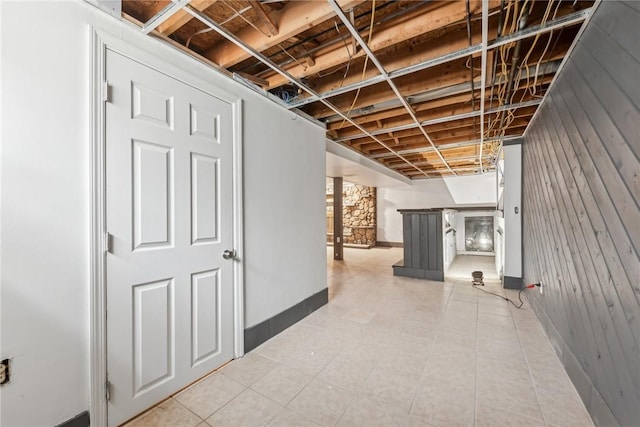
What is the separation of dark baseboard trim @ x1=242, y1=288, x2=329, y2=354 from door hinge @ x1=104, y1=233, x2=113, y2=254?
49.1 inches

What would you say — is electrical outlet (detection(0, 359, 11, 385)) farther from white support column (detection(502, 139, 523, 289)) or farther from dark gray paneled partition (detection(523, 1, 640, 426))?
white support column (detection(502, 139, 523, 289))

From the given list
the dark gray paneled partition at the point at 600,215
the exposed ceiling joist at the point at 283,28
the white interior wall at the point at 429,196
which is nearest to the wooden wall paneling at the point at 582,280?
the dark gray paneled partition at the point at 600,215

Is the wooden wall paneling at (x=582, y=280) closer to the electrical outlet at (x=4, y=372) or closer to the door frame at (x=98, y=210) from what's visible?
the door frame at (x=98, y=210)

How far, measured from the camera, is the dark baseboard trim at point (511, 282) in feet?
12.2

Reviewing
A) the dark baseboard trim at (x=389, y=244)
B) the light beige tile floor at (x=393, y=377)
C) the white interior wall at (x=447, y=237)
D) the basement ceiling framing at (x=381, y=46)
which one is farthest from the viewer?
the dark baseboard trim at (x=389, y=244)

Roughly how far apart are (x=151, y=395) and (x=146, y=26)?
2.30 metres

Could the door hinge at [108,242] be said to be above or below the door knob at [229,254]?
above

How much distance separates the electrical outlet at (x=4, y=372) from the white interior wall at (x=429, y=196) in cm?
789

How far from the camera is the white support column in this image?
368 cm

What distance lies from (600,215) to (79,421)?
9.97 feet

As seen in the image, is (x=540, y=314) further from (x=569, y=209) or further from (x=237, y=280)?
(x=237, y=280)

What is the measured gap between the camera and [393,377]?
1.81 m

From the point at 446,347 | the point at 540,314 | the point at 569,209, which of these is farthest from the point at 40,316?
the point at 540,314

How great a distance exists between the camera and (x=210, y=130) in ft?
6.30
